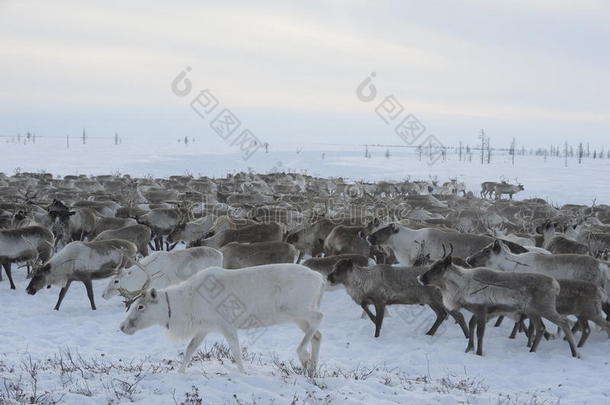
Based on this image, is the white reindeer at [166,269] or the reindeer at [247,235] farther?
the reindeer at [247,235]

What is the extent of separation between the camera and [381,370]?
6738 millimetres

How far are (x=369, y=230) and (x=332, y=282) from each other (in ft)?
7.50

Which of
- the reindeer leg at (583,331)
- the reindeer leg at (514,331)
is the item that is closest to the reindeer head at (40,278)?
the reindeer leg at (514,331)

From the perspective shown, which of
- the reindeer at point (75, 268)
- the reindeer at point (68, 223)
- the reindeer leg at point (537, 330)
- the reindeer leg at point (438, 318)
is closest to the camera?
the reindeer leg at point (537, 330)

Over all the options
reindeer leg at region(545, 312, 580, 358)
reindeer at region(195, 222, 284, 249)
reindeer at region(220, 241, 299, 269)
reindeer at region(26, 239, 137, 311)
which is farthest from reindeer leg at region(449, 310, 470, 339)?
reindeer at region(26, 239, 137, 311)

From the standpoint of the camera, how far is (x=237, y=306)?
592 cm

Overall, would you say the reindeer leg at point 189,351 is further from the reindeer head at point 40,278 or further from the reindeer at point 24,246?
the reindeer at point 24,246

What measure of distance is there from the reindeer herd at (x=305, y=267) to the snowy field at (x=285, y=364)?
0.96ft

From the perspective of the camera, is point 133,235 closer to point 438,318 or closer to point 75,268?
point 75,268

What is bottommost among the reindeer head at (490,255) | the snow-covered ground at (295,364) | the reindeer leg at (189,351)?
the snow-covered ground at (295,364)

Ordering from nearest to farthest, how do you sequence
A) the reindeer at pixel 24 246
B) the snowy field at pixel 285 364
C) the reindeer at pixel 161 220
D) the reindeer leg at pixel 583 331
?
the snowy field at pixel 285 364 → the reindeer leg at pixel 583 331 → the reindeer at pixel 24 246 → the reindeer at pixel 161 220

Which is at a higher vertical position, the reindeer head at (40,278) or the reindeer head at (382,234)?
the reindeer head at (382,234)

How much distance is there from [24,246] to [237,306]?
661cm

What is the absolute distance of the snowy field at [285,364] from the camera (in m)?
5.02
